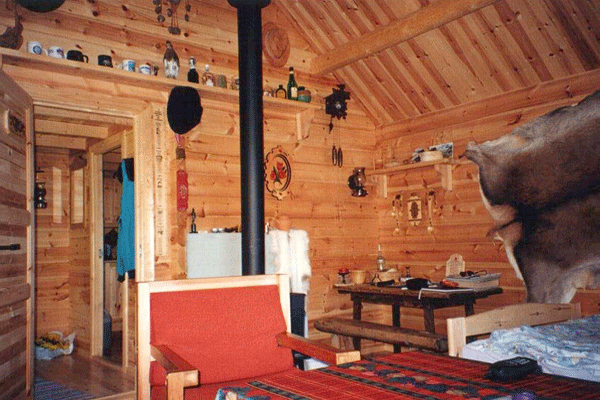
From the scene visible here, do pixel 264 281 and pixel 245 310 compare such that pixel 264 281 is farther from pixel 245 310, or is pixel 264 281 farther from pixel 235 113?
pixel 235 113

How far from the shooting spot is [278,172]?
5.18 metres

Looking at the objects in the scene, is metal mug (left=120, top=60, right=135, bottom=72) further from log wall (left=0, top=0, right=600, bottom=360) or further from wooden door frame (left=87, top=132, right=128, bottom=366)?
wooden door frame (left=87, top=132, right=128, bottom=366)

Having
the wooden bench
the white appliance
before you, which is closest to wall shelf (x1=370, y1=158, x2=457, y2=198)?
the wooden bench

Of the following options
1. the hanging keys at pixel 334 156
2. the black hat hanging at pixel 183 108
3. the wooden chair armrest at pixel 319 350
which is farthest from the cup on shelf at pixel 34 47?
the hanging keys at pixel 334 156

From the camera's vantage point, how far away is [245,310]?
2.68 meters

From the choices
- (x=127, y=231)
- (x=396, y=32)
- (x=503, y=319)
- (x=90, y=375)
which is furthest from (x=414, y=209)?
(x=90, y=375)

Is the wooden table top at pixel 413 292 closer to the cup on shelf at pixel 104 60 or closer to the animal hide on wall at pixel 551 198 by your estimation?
the animal hide on wall at pixel 551 198

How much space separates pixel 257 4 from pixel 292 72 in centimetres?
130

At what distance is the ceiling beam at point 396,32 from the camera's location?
4016 millimetres

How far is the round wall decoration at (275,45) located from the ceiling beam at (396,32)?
13.4 inches

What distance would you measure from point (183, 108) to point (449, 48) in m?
2.26

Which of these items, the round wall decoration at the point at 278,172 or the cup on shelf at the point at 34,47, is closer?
the cup on shelf at the point at 34,47

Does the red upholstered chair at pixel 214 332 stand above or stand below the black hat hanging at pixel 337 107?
below

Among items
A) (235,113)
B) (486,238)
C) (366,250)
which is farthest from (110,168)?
(486,238)
